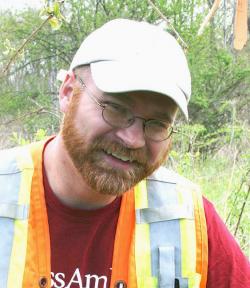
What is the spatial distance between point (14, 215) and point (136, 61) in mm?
589

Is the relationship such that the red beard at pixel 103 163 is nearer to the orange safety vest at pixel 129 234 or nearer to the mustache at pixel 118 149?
the mustache at pixel 118 149

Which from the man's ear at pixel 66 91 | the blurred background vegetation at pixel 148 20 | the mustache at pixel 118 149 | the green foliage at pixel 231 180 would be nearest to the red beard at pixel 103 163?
the mustache at pixel 118 149

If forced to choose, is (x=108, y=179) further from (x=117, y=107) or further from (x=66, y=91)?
(x=66, y=91)

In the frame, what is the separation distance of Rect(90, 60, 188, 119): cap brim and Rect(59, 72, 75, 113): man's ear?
0.45 feet

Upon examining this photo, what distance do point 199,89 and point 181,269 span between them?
9.09m

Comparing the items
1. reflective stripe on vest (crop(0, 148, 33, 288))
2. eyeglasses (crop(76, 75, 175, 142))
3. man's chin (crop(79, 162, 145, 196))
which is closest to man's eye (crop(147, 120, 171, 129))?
eyeglasses (crop(76, 75, 175, 142))

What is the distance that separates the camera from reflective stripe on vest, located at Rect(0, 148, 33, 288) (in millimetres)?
1643

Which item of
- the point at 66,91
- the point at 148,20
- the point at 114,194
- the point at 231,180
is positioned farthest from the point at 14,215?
the point at 148,20

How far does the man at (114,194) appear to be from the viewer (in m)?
1.63

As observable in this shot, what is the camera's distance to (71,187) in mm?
1768

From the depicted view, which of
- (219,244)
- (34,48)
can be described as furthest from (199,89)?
(219,244)

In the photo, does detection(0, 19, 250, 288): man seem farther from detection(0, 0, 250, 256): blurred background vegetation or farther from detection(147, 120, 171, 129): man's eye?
detection(0, 0, 250, 256): blurred background vegetation

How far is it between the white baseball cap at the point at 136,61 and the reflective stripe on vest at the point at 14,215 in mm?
380

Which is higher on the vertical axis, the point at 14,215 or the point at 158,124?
the point at 158,124
